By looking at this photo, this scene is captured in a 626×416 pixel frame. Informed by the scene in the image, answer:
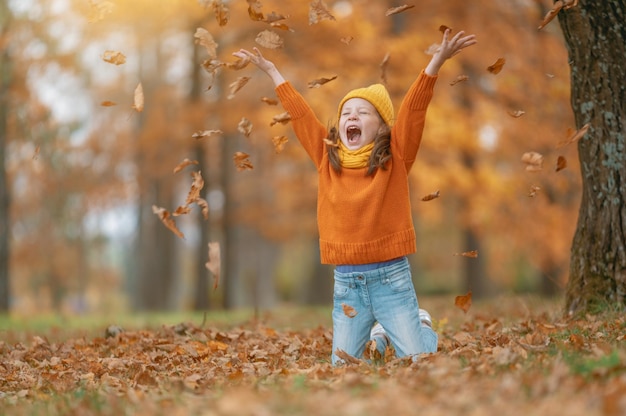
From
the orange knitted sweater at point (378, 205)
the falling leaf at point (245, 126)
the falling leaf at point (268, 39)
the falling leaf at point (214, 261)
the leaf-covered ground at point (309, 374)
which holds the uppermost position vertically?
the falling leaf at point (268, 39)

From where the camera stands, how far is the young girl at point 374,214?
4.67m

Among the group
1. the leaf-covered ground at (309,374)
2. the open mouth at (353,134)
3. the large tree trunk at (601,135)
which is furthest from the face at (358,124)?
the large tree trunk at (601,135)

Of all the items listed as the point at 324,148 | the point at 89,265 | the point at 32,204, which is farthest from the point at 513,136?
the point at 89,265

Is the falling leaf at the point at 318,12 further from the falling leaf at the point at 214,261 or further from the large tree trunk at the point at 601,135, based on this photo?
the large tree trunk at the point at 601,135

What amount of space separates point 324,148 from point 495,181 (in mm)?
10137

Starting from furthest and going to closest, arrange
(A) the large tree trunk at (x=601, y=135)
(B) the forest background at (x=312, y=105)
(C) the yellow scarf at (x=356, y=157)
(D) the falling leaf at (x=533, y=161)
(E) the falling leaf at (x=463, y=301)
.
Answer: (B) the forest background at (x=312, y=105)
(A) the large tree trunk at (x=601, y=135)
(E) the falling leaf at (x=463, y=301)
(D) the falling leaf at (x=533, y=161)
(C) the yellow scarf at (x=356, y=157)

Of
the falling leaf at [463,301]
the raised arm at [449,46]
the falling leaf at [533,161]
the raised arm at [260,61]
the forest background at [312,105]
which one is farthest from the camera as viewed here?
the forest background at [312,105]

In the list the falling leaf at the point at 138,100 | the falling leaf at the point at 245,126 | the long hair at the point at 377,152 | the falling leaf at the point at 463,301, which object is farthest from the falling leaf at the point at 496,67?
the falling leaf at the point at 138,100

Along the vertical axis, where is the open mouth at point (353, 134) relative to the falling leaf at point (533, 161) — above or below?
above

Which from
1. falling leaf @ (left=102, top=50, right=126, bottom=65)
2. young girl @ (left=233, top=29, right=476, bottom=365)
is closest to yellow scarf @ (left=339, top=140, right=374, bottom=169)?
young girl @ (left=233, top=29, right=476, bottom=365)

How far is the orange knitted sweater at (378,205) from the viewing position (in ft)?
15.3

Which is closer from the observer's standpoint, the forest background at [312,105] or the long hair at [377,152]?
the long hair at [377,152]

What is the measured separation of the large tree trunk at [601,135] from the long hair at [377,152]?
6.65ft

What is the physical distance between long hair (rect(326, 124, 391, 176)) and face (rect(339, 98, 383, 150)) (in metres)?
0.06
